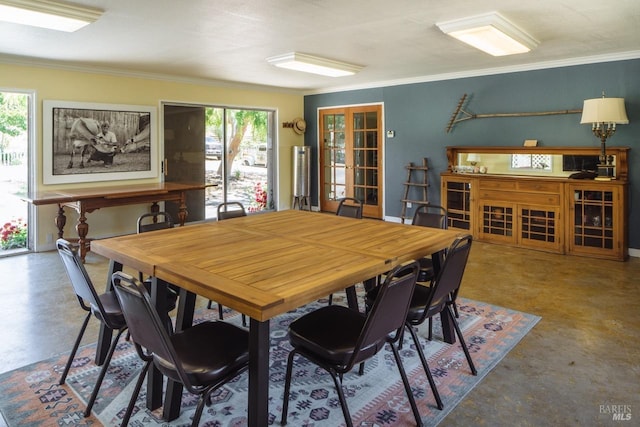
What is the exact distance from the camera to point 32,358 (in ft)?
9.12

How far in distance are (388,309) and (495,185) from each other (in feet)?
14.7

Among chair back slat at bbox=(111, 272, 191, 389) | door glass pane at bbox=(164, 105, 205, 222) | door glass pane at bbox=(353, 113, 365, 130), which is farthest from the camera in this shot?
door glass pane at bbox=(353, 113, 365, 130)

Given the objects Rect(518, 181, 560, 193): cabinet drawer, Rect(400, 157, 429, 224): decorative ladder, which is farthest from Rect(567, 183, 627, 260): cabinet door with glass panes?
Rect(400, 157, 429, 224): decorative ladder

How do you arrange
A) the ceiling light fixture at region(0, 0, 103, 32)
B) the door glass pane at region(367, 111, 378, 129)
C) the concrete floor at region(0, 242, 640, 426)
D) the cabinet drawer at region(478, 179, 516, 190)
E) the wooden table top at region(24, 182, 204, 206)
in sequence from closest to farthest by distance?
the concrete floor at region(0, 242, 640, 426) < the ceiling light fixture at region(0, 0, 103, 32) < the wooden table top at region(24, 182, 204, 206) < the cabinet drawer at region(478, 179, 516, 190) < the door glass pane at region(367, 111, 378, 129)

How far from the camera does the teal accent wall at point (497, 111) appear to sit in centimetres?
519

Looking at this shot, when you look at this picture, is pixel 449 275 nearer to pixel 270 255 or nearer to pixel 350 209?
pixel 270 255

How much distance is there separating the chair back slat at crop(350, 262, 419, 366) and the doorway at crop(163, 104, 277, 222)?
197 inches

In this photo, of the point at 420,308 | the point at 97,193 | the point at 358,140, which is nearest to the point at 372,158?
the point at 358,140

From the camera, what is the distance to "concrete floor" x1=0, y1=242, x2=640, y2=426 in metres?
2.27

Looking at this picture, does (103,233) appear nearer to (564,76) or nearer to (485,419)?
(485,419)

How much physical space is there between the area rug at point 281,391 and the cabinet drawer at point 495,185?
3.07 m

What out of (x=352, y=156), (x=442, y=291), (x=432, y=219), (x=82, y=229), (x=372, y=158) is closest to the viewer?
(x=442, y=291)

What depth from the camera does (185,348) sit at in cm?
197

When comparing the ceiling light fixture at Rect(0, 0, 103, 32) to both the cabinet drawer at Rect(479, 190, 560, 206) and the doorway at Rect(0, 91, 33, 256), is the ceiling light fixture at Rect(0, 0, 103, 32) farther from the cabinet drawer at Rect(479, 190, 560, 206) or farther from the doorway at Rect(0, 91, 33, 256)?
the cabinet drawer at Rect(479, 190, 560, 206)
